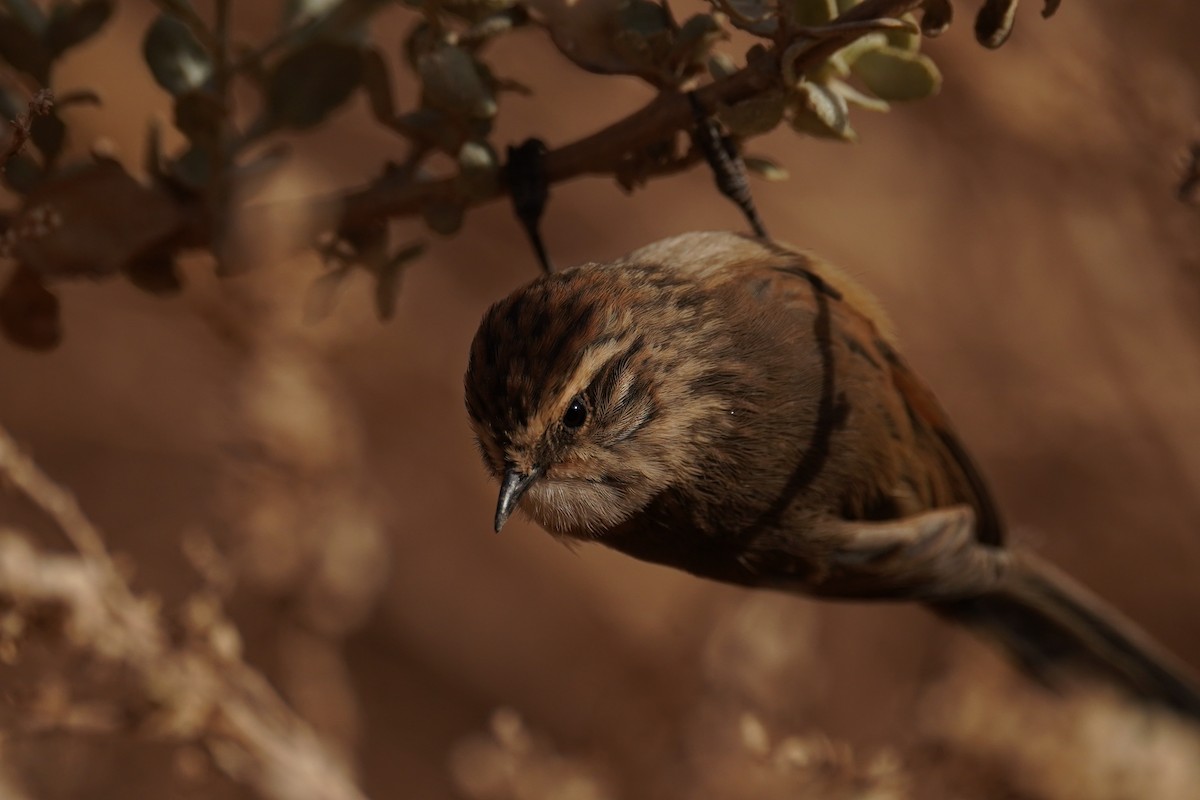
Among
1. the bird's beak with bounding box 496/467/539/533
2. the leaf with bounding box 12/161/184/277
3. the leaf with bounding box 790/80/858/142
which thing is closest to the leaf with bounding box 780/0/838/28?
the leaf with bounding box 790/80/858/142

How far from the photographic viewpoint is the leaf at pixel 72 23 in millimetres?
2689

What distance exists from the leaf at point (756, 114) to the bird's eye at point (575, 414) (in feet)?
2.53

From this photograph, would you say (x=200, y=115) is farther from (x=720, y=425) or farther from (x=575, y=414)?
(x=720, y=425)

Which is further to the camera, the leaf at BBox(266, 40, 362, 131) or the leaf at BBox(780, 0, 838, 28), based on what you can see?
the leaf at BBox(266, 40, 362, 131)

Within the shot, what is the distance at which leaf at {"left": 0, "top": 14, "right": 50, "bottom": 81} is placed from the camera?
2635 millimetres

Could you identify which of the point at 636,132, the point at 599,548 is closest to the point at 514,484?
the point at 636,132

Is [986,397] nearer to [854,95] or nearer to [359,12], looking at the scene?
[854,95]

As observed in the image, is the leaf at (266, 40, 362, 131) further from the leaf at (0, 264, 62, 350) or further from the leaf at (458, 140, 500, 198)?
the leaf at (0, 264, 62, 350)

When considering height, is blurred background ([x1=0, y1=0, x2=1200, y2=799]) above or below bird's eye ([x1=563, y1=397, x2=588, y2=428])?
below

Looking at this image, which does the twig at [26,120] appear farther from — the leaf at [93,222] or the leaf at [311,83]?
the leaf at [311,83]

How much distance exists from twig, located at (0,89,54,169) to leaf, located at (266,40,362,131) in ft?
2.84

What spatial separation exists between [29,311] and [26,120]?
1023mm

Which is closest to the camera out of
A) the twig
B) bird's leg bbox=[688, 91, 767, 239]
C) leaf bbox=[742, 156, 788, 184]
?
the twig

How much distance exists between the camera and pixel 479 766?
4043mm
